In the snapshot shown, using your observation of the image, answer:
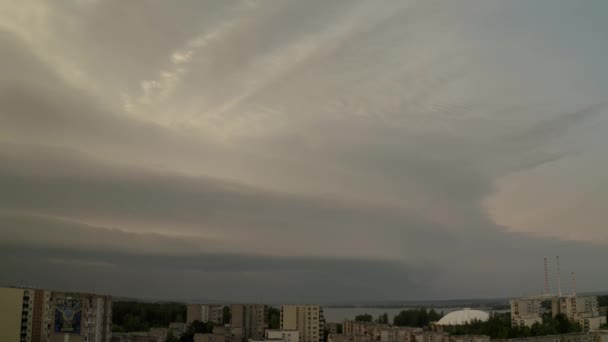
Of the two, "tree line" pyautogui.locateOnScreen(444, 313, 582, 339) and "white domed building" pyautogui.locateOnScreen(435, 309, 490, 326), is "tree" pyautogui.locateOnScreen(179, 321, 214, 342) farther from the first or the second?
"white domed building" pyautogui.locateOnScreen(435, 309, 490, 326)

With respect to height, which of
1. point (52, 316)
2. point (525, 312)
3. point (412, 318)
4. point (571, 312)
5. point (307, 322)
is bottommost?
point (412, 318)

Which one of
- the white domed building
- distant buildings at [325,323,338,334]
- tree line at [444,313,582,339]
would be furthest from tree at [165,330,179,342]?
the white domed building

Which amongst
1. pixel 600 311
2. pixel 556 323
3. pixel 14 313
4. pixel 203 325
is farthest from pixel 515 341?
pixel 600 311

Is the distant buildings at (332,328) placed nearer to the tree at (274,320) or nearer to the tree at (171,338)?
the tree at (274,320)

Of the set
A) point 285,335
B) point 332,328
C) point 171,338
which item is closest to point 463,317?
point 332,328

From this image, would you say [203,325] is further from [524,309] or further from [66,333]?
[524,309]

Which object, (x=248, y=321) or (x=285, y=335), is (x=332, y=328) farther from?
(x=285, y=335)
